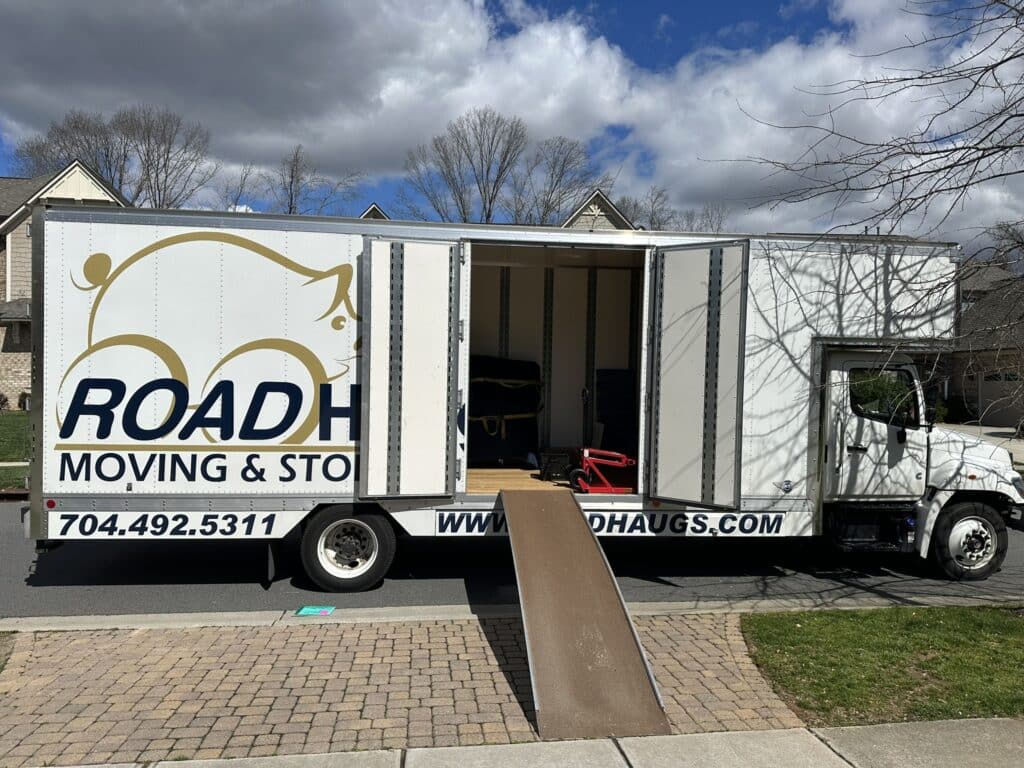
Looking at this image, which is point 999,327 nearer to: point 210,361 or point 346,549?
point 346,549

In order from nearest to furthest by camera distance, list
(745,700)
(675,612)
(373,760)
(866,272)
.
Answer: (373,760) → (745,700) → (675,612) → (866,272)

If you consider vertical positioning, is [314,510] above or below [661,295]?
below

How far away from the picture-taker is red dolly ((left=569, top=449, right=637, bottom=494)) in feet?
23.5

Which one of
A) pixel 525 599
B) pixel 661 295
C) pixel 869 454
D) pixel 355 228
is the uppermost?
pixel 355 228

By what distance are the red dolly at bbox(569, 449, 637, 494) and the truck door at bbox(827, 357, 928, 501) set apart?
6.27 feet

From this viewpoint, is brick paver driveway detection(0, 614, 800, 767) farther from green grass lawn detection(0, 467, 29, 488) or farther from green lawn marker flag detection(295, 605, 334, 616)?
green grass lawn detection(0, 467, 29, 488)

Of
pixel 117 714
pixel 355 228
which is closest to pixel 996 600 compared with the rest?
pixel 355 228

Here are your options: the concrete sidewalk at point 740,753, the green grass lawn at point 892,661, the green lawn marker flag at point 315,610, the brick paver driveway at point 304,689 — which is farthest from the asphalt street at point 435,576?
the concrete sidewalk at point 740,753

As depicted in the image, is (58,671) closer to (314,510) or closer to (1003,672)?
(314,510)

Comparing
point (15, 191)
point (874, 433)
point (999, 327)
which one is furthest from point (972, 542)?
point (15, 191)

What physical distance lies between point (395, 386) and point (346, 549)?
1.60 metres

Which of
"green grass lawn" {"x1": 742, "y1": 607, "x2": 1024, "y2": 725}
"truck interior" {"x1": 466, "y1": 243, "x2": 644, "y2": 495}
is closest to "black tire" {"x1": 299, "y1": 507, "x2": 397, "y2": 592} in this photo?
→ "truck interior" {"x1": 466, "y1": 243, "x2": 644, "y2": 495}

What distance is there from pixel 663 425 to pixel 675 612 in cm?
162

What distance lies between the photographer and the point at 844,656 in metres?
5.37
